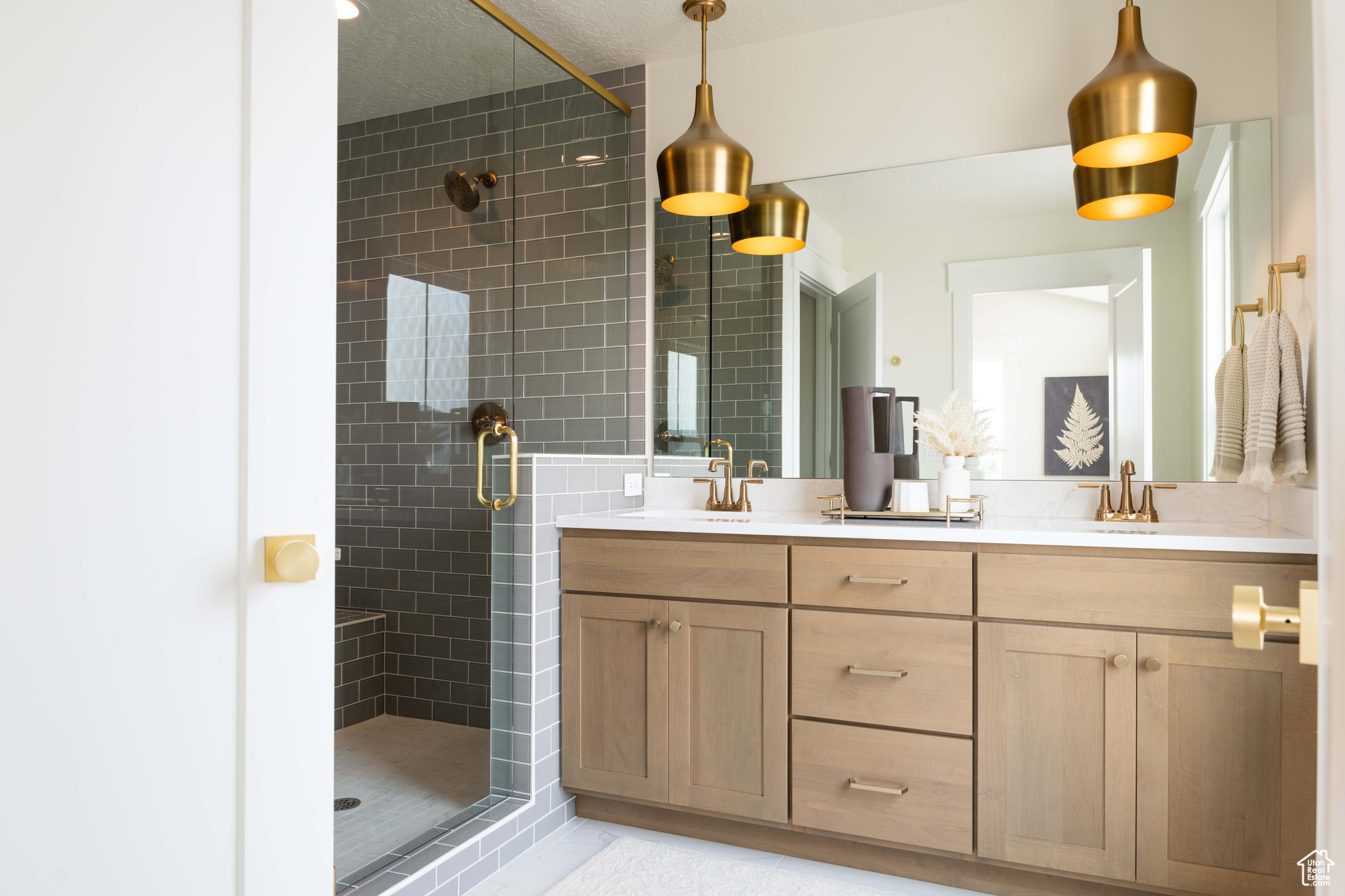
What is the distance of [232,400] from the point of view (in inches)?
35.6

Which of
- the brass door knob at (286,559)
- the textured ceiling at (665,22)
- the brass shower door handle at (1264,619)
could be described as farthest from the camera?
the textured ceiling at (665,22)

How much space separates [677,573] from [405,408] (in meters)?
0.89

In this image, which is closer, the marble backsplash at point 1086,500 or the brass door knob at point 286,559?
the brass door knob at point 286,559

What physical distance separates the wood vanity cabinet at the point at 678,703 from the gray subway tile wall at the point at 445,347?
0.30 meters

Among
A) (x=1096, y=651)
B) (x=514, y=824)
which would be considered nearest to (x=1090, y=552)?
(x=1096, y=651)

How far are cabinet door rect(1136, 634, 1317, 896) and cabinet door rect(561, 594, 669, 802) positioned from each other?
3.99 ft

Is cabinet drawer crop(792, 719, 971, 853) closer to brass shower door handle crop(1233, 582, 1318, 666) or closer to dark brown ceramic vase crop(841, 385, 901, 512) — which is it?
dark brown ceramic vase crop(841, 385, 901, 512)

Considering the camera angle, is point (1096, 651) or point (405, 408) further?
point (405, 408)

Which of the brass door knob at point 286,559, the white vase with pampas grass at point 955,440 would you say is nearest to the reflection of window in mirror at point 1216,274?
the white vase with pampas grass at point 955,440

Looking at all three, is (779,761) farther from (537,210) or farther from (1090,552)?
(537,210)

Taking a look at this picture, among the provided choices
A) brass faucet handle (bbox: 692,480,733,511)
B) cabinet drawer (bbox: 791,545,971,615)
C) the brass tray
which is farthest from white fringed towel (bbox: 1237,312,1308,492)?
brass faucet handle (bbox: 692,480,733,511)

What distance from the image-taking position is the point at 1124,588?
1.86 metres

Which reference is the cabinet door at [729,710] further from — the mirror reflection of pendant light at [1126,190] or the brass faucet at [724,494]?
the mirror reflection of pendant light at [1126,190]

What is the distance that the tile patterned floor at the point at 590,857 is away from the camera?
2.05 m
